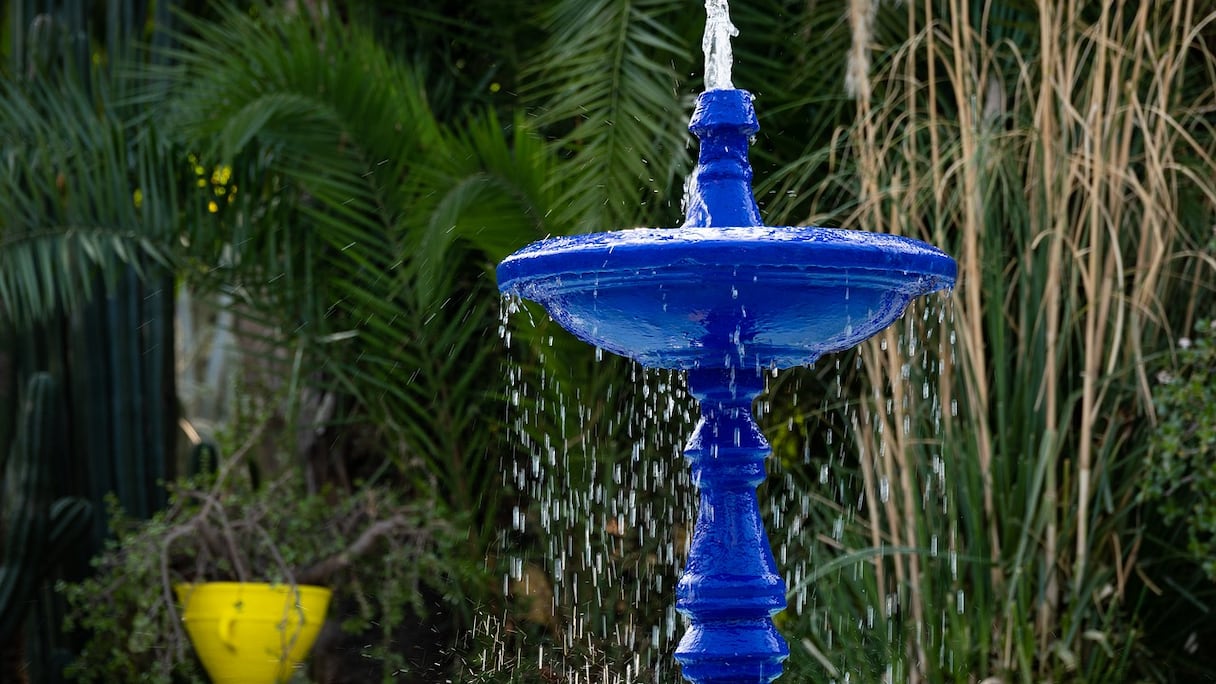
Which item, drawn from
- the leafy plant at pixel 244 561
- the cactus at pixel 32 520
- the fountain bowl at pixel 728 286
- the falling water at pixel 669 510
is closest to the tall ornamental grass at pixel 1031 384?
the falling water at pixel 669 510

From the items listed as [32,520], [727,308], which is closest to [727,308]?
[727,308]

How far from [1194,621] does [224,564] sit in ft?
8.10

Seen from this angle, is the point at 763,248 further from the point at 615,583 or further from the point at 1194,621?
the point at 615,583

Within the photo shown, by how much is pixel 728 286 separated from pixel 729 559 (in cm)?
45

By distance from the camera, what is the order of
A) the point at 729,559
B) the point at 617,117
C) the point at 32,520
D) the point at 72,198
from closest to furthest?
the point at 729,559
the point at 617,117
the point at 32,520
the point at 72,198

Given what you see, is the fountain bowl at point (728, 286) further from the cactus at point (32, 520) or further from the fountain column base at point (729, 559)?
the cactus at point (32, 520)

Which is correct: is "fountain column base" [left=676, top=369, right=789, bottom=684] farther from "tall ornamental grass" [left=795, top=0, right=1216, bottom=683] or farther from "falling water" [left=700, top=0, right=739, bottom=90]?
"tall ornamental grass" [left=795, top=0, right=1216, bottom=683]

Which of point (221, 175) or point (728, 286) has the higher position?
point (221, 175)

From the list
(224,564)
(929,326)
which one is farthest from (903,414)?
(224,564)

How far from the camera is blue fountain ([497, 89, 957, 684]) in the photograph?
73.9 inches

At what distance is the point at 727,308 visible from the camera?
1.97 metres

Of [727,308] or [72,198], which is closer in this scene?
[727,308]

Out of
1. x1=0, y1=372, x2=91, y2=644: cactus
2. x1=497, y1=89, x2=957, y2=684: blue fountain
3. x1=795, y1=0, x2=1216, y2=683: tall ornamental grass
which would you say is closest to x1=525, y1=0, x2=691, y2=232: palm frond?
x1=795, y1=0, x2=1216, y2=683: tall ornamental grass

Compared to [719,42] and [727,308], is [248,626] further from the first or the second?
[727,308]
